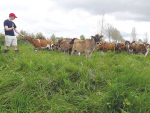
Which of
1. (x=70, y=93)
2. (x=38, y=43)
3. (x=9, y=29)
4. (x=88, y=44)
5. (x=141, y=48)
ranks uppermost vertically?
(x=9, y=29)

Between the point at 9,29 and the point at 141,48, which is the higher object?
the point at 9,29

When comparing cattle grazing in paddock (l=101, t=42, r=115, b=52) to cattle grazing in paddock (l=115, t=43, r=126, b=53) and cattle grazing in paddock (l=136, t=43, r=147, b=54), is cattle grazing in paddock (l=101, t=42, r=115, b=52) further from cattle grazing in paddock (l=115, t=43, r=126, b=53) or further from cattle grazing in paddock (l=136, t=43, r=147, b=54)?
cattle grazing in paddock (l=136, t=43, r=147, b=54)

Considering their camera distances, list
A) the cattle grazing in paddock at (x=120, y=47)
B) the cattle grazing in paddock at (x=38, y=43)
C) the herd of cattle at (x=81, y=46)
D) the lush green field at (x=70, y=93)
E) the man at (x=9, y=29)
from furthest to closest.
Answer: the cattle grazing in paddock at (x=120, y=47) < the cattle grazing in paddock at (x=38, y=43) < the herd of cattle at (x=81, y=46) < the man at (x=9, y=29) < the lush green field at (x=70, y=93)

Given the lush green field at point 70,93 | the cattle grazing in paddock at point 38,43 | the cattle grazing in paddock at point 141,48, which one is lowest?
the lush green field at point 70,93

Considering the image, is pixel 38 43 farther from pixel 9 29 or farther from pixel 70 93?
pixel 70 93

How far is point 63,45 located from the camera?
8430mm

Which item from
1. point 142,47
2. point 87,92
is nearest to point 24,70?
point 87,92

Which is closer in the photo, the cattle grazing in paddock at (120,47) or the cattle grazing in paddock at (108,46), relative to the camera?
the cattle grazing in paddock at (120,47)

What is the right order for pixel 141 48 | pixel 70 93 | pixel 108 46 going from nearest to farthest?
pixel 70 93 < pixel 141 48 < pixel 108 46

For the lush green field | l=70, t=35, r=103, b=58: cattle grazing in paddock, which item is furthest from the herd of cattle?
the lush green field

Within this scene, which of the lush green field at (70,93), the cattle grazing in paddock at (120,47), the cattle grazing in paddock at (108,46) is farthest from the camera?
the cattle grazing in paddock at (108,46)

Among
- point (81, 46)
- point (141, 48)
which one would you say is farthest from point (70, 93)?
point (141, 48)

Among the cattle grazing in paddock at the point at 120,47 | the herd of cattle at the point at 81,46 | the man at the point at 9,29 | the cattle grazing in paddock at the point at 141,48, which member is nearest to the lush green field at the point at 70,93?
the man at the point at 9,29

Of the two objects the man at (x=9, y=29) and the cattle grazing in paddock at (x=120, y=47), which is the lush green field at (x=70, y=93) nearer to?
the man at (x=9, y=29)
